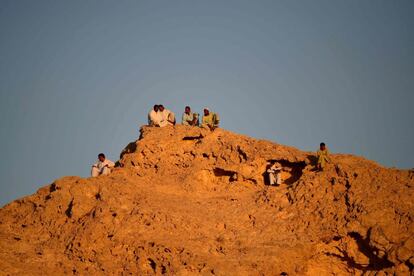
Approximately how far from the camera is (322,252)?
13.4 metres

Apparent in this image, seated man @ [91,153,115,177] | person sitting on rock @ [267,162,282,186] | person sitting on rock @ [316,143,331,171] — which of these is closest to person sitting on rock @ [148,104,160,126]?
seated man @ [91,153,115,177]

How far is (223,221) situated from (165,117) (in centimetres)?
582

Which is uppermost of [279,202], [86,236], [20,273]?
[279,202]

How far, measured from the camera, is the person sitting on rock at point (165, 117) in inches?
740

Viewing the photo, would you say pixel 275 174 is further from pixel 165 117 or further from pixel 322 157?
pixel 165 117

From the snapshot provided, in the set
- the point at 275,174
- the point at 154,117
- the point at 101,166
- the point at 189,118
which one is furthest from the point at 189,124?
the point at 275,174

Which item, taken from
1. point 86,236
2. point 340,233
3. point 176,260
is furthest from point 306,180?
point 86,236

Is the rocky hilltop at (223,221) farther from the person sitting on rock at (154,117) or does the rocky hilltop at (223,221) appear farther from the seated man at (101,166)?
the person sitting on rock at (154,117)

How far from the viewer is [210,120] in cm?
1847

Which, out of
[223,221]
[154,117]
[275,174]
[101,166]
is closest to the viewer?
[223,221]

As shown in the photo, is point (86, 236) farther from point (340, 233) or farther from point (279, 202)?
point (340, 233)

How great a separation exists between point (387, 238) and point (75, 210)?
790 centimetres

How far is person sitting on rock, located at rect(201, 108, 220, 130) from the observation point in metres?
18.4

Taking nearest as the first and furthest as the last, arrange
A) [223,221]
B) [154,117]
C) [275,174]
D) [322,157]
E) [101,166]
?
[223,221] < [322,157] < [275,174] < [101,166] < [154,117]
